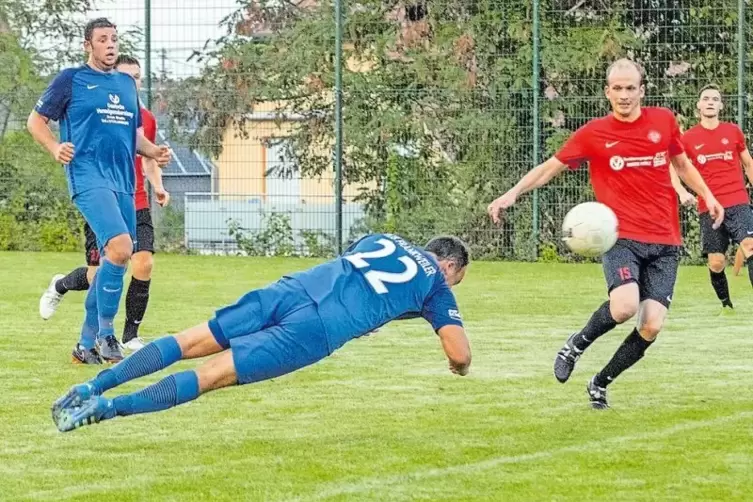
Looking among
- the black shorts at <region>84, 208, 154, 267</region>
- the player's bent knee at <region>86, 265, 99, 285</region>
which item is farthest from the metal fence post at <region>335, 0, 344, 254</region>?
the player's bent knee at <region>86, 265, 99, 285</region>

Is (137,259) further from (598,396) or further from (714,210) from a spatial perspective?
(714,210)

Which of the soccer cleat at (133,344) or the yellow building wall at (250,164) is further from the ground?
the yellow building wall at (250,164)

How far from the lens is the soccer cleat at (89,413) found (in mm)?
6574

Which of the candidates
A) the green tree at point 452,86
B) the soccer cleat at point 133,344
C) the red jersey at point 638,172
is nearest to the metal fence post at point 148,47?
the green tree at point 452,86

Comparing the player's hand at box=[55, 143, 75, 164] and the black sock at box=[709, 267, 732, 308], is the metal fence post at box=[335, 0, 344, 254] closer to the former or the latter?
the black sock at box=[709, 267, 732, 308]

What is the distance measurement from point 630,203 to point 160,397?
10.6ft

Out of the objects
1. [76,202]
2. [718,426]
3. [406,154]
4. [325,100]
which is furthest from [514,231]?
[718,426]

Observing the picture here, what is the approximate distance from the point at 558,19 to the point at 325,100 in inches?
136

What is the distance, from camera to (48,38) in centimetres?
2322

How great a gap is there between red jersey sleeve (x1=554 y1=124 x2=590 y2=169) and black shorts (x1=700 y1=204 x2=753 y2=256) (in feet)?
17.0

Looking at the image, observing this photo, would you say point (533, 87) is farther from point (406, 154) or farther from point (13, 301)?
point (13, 301)

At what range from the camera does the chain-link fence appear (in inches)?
822

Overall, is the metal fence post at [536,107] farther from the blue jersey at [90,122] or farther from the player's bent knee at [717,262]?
the blue jersey at [90,122]

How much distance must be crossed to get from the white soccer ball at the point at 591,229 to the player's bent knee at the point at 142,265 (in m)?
3.73
